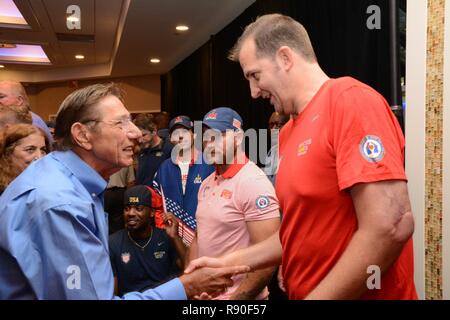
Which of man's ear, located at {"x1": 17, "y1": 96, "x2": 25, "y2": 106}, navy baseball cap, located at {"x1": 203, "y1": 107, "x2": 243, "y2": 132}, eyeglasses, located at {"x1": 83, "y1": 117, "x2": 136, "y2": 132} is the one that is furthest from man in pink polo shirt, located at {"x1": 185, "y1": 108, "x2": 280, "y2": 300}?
man's ear, located at {"x1": 17, "y1": 96, "x2": 25, "y2": 106}

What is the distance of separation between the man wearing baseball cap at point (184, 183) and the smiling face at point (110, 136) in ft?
4.82

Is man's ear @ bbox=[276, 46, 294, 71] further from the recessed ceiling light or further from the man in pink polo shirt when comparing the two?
the recessed ceiling light

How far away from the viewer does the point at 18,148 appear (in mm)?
2318

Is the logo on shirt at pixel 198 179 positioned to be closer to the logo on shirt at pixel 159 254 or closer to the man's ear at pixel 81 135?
the logo on shirt at pixel 159 254

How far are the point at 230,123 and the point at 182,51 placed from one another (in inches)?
231

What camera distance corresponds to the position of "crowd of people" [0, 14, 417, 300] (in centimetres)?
112

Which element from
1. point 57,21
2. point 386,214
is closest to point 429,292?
point 386,214

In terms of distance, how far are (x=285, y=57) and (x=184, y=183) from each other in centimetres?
222

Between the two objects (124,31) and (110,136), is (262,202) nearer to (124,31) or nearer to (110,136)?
(110,136)

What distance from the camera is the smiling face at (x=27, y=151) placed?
2.28 m

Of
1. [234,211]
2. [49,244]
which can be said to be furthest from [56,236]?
[234,211]

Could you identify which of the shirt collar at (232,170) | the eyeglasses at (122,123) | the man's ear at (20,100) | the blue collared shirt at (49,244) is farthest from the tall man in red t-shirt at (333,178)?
the man's ear at (20,100)

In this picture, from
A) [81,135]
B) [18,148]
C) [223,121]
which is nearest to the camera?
[81,135]
